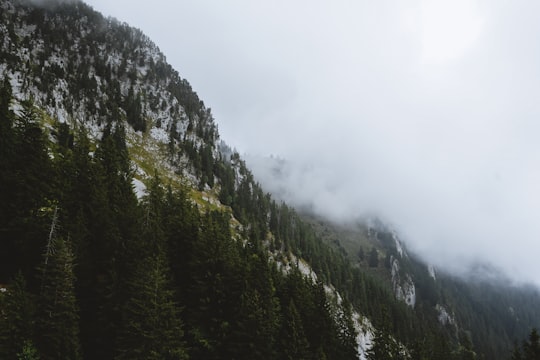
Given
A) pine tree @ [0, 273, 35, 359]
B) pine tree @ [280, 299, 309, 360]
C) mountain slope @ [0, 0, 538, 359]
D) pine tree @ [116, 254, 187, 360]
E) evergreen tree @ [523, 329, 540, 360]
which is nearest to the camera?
pine tree @ [0, 273, 35, 359]

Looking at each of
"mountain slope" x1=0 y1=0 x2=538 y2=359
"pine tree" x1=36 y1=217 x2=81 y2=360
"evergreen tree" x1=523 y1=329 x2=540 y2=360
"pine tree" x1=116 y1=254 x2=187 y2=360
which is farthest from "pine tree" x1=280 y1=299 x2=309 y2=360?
"evergreen tree" x1=523 y1=329 x2=540 y2=360

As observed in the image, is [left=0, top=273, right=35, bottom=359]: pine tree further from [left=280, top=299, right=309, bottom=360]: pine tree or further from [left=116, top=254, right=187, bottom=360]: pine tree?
[left=280, top=299, right=309, bottom=360]: pine tree

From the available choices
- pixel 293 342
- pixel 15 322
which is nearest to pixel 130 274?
pixel 15 322

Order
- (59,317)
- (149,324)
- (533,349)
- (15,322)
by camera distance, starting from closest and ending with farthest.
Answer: (15,322), (59,317), (149,324), (533,349)

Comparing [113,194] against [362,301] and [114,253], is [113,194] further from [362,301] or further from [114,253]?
[362,301]

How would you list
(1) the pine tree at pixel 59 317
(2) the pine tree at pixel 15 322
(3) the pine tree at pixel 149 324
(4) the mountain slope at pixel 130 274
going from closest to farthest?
(2) the pine tree at pixel 15 322, (1) the pine tree at pixel 59 317, (3) the pine tree at pixel 149 324, (4) the mountain slope at pixel 130 274

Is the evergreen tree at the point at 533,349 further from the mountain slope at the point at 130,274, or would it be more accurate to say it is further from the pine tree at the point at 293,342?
the pine tree at the point at 293,342

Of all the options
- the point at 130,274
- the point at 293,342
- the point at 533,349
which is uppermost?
the point at 130,274

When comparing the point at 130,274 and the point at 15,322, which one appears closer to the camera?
the point at 15,322

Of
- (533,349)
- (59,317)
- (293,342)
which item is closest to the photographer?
(59,317)

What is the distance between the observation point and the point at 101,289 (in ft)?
112

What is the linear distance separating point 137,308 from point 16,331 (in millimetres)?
8887

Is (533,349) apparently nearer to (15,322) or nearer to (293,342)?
(293,342)

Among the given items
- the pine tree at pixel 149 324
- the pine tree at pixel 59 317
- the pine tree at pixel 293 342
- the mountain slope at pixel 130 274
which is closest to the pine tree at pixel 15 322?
the mountain slope at pixel 130 274
